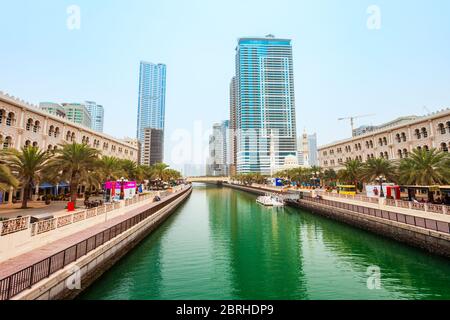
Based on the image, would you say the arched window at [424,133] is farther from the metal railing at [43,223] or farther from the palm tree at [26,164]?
the palm tree at [26,164]

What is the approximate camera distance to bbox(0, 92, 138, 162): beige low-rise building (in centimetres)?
3691

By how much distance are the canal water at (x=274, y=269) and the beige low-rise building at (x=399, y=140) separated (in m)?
36.2

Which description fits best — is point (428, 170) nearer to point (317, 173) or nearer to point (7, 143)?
point (317, 173)

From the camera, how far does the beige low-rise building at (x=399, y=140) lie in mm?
49578

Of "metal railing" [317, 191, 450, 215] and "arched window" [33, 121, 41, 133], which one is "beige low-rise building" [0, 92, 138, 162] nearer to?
"arched window" [33, 121, 41, 133]

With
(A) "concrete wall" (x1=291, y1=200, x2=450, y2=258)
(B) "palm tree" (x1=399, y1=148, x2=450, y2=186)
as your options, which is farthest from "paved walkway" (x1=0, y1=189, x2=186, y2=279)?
(B) "palm tree" (x1=399, y1=148, x2=450, y2=186)

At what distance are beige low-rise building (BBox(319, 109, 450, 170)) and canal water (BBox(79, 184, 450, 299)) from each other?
36172 mm

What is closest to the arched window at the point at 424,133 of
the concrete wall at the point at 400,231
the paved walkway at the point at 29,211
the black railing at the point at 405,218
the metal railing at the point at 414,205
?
the metal railing at the point at 414,205

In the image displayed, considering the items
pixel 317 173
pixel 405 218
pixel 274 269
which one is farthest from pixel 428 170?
pixel 317 173

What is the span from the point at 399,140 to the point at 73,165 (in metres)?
73.4

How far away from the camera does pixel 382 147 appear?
6719 centimetres
